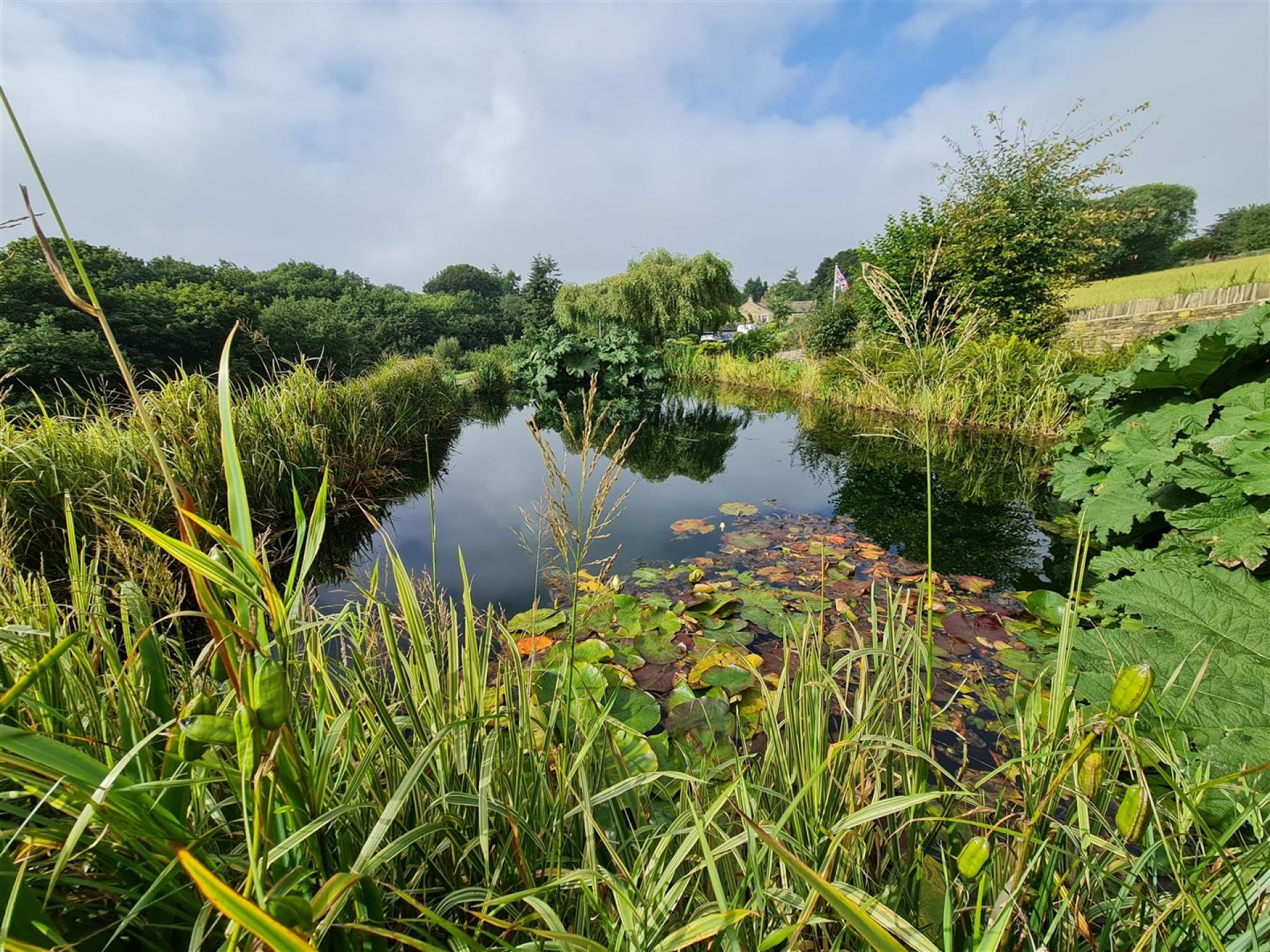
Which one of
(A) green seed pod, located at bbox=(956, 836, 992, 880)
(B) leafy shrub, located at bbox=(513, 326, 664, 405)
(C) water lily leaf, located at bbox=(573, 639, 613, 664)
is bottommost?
(C) water lily leaf, located at bbox=(573, 639, 613, 664)

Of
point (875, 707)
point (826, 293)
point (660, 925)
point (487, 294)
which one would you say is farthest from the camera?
point (487, 294)

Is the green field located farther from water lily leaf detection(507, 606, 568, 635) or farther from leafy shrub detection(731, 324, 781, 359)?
water lily leaf detection(507, 606, 568, 635)

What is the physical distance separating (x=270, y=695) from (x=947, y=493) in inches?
211

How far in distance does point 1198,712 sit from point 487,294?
60.3 metres

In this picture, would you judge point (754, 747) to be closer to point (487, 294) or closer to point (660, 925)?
point (660, 925)

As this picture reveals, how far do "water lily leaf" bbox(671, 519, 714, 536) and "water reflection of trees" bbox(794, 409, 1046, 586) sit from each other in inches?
46.6

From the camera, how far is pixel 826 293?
41.3 m

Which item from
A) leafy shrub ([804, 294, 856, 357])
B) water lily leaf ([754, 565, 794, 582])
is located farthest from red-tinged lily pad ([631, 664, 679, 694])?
leafy shrub ([804, 294, 856, 357])

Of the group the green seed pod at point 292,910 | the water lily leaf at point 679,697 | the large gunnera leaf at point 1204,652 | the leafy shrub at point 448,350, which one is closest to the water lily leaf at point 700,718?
the water lily leaf at point 679,697

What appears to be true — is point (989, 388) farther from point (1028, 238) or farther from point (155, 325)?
point (155, 325)

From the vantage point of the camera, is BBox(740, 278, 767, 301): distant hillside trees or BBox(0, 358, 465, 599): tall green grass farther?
BBox(740, 278, 767, 301): distant hillside trees

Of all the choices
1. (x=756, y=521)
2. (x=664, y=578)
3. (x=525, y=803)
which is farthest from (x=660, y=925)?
(x=756, y=521)

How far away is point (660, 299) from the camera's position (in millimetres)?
17828

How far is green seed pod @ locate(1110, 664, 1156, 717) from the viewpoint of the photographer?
554mm
